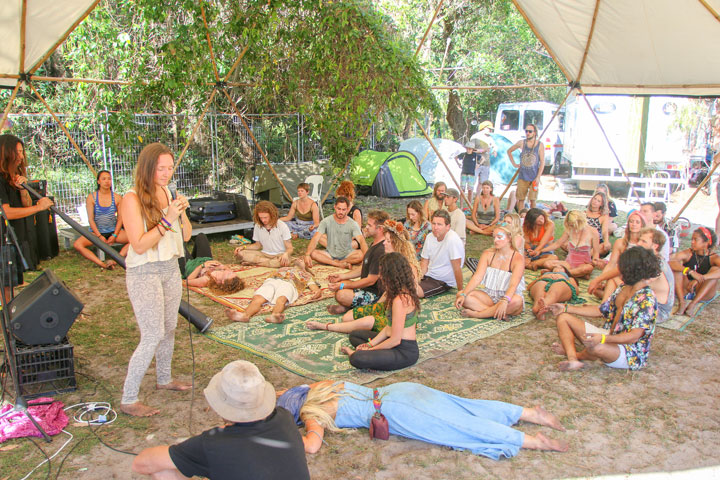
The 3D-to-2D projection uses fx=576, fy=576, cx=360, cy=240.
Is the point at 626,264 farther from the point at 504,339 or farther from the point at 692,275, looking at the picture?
the point at 692,275

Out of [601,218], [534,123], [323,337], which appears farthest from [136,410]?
[534,123]

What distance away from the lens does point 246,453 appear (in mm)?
2439

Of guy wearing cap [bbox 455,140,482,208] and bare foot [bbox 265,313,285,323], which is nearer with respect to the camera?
bare foot [bbox 265,313,285,323]

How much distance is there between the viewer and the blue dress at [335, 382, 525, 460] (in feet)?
11.5

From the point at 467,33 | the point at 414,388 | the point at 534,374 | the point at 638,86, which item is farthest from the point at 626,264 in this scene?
the point at 467,33

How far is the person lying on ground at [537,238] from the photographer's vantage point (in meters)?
7.55

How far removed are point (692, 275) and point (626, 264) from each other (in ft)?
7.32

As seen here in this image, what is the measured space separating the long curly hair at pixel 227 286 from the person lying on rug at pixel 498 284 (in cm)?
247

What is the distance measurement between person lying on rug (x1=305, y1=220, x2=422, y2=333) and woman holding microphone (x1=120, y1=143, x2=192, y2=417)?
5.98 ft

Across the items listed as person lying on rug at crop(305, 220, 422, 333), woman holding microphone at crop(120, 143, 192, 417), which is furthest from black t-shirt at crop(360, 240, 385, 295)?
woman holding microphone at crop(120, 143, 192, 417)

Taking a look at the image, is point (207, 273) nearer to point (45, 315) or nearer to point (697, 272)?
point (45, 315)

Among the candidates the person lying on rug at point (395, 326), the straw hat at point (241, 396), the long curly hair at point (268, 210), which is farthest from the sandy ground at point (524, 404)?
the long curly hair at point (268, 210)

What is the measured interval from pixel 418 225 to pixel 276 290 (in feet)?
6.94

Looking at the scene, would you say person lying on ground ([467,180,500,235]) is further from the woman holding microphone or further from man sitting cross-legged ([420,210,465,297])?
the woman holding microphone
